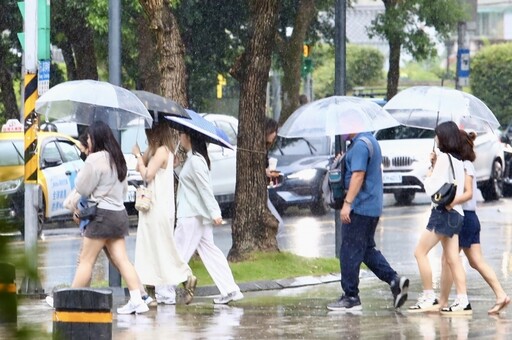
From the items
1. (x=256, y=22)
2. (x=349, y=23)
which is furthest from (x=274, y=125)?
(x=349, y=23)

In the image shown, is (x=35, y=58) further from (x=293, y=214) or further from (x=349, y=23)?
(x=349, y=23)

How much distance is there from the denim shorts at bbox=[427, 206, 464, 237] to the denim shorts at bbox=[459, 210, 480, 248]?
0.27 metres

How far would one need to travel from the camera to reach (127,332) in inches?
373

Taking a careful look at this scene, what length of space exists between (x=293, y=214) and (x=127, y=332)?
49.0 feet

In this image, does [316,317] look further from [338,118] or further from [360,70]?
[360,70]

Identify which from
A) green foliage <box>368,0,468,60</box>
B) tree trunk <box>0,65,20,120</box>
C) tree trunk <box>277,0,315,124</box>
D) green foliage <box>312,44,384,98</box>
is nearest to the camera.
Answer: tree trunk <box>277,0,315,124</box>

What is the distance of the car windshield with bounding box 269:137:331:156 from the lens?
81.3 feet

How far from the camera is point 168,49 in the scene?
515 inches

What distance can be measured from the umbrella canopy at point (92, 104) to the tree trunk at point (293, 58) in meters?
18.7

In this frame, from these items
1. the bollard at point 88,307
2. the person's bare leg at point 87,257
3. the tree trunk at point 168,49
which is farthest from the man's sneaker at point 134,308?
the bollard at point 88,307

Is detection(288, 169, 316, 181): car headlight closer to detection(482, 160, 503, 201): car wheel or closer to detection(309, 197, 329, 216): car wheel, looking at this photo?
detection(309, 197, 329, 216): car wheel

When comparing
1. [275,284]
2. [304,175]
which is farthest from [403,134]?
[275,284]

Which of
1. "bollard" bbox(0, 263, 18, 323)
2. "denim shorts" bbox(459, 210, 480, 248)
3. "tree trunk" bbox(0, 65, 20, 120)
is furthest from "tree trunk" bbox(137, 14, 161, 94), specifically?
"bollard" bbox(0, 263, 18, 323)

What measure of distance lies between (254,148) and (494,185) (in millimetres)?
14229
